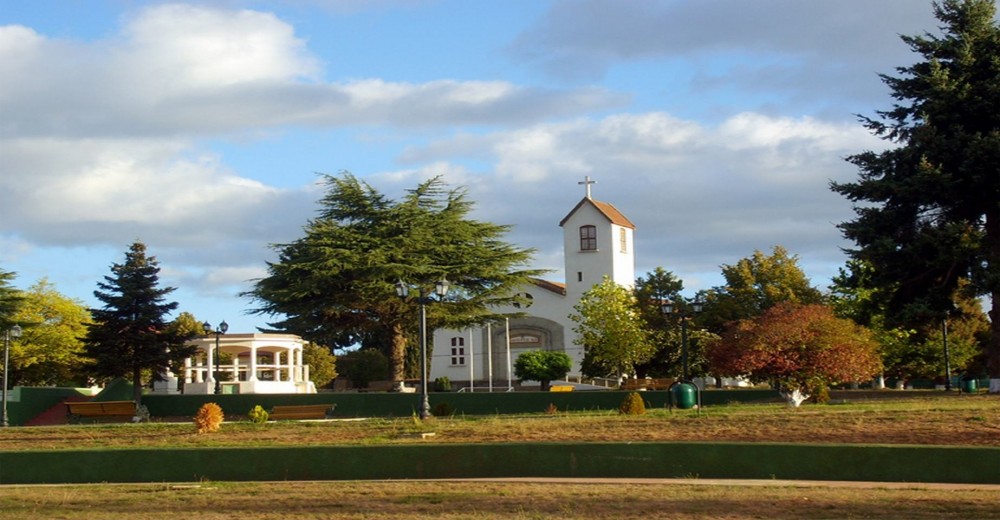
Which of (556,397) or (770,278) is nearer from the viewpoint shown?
(556,397)

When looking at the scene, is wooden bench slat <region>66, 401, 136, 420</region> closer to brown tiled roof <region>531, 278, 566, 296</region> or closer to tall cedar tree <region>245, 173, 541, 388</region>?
tall cedar tree <region>245, 173, 541, 388</region>

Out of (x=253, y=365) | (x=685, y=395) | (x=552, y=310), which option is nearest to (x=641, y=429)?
(x=685, y=395)

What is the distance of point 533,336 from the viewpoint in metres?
64.2

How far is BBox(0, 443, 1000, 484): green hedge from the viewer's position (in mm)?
17281

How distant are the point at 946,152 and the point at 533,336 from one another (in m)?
35.9

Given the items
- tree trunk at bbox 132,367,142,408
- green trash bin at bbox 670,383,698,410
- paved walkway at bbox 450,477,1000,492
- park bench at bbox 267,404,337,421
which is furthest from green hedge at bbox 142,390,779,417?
paved walkway at bbox 450,477,1000,492

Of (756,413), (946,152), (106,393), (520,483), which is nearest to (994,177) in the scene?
(946,152)

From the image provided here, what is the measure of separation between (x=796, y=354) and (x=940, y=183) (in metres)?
6.37

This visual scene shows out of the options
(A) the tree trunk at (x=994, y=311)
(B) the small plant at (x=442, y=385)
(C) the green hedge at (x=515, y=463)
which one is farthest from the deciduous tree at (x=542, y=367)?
(C) the green hedge at (x=515, y=463)

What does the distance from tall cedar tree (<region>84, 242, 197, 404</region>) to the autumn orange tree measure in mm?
24177

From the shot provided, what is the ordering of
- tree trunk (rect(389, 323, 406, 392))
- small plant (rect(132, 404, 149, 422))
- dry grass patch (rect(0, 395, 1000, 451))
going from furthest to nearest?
tree trunk (rect(389, 323, 406, 392))
small plant (rect(132, 404, 149, 422))
dry grass patch (rect(0, 395, 1000, 451))

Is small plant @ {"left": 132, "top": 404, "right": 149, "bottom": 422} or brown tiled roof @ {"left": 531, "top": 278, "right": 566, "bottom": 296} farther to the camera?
brown tiled roof @ {"left": 531, "top": 278, "right": 566, "bottom": 296}

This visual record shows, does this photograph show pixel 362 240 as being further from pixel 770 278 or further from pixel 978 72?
pixel 978 72

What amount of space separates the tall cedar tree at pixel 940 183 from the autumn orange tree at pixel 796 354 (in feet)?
10.5
